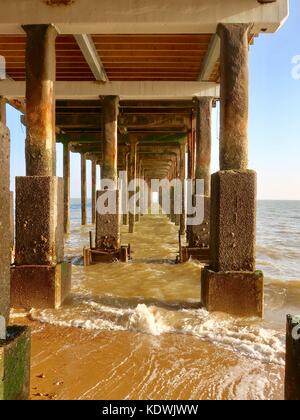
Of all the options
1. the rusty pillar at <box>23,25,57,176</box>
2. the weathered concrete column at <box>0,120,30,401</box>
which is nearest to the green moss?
the weathered concrete column at <box>0,120,30,401</box>

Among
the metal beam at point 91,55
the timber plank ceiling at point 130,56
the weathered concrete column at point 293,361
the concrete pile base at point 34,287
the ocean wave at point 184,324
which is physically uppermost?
the timber plank ceiling at point 130,56

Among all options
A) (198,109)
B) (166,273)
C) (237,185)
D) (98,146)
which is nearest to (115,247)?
(166,273)

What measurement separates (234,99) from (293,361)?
3827 millimetres

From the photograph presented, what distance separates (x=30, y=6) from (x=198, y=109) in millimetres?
4850

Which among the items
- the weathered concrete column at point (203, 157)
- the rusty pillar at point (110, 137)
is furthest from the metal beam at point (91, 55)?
the weathered concrete column at point (203, 157)

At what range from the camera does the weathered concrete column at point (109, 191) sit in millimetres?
8953

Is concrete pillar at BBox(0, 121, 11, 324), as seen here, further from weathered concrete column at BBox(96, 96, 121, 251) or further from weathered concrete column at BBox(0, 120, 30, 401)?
weathered concrete column at BBox(96, 96, 121, 251)

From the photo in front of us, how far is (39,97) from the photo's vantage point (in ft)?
17.1

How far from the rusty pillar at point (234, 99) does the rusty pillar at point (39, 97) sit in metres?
2.46

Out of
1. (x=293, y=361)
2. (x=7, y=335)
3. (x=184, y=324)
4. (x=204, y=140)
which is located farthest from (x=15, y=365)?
(x=204, y=140)

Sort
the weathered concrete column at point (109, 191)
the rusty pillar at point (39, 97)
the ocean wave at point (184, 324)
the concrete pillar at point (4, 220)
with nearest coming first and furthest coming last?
the concrete pillar at point (4, 220) < the ocean wave at point (184, 324) < the rusty pillar at point (39, 97) < the weathered concrete column at point (109, 191)

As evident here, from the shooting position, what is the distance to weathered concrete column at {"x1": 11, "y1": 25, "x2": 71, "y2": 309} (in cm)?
500

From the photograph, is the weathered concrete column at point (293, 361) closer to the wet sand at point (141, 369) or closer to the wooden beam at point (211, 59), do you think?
the wet sand at point (141, 369)

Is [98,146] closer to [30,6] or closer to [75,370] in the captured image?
[30,6]
